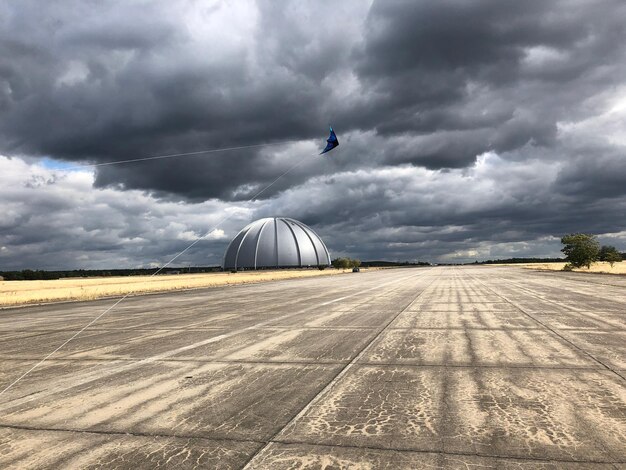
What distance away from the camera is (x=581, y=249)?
208 ft

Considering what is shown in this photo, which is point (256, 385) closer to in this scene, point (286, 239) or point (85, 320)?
point (85, 320)

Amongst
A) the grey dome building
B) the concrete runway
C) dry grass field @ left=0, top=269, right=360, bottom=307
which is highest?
the grey dome building

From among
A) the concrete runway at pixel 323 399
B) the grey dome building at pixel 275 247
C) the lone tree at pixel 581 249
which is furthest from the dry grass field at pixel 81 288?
the grey dome building at pixel 275 247

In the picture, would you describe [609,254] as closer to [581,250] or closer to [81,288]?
[581,250]

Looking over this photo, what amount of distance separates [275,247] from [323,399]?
4560 inches

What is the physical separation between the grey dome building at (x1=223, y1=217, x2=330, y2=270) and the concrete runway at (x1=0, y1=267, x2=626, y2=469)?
109035 millimetres

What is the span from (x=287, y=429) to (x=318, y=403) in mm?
881

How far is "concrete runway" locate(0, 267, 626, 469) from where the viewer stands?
3881mm

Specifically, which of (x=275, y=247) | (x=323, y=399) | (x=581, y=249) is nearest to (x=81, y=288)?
(x=323, y=399)

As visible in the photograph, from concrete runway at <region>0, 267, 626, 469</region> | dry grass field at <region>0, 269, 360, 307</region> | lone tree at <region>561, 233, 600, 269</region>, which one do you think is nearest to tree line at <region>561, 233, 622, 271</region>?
lone tree at <region>561, 233, 600, 269</region>

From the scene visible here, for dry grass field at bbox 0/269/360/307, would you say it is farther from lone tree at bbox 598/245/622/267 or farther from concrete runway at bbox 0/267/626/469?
lone tree at bbox 598/245/622/267

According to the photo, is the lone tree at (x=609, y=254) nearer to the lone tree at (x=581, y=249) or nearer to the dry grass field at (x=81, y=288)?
the lone tree at (x=581, y=249)

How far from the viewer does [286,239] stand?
122688mm

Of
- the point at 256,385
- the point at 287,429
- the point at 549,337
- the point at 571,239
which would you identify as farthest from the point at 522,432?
the point at 571,239
